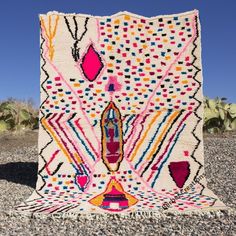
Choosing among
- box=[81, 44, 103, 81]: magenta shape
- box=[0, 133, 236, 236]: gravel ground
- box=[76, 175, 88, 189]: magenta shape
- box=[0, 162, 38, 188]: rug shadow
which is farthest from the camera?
box=[0, 162, 38, 188]: rug shadow

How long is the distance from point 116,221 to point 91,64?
2.42 m

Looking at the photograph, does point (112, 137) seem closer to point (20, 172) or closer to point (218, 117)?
point (20, 172)

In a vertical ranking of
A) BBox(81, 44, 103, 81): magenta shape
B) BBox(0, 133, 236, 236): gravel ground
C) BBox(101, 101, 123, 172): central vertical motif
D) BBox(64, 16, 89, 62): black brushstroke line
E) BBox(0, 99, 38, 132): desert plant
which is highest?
BBox(64, 16, 89, 62): black brushstroke line

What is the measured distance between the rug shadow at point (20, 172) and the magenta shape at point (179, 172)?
1990mm

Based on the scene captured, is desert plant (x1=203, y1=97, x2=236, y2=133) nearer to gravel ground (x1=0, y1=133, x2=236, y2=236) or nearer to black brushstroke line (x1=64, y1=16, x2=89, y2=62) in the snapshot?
gravel ground (x1=0, y1=133, x2=236, y2=236)

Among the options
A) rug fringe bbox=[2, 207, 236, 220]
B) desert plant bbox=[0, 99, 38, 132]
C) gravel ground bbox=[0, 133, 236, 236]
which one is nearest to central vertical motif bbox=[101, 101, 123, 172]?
gravel ground bbox=[0, 133, 236, 236]

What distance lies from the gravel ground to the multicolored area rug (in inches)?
19.2

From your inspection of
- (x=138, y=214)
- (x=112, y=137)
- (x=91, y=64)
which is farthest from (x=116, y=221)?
(x=91, y=64)

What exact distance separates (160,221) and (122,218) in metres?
0.40

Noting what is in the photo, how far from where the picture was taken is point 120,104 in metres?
6.30

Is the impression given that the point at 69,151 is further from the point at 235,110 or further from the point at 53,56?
the point at 235,110

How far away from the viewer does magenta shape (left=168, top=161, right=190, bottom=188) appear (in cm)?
619

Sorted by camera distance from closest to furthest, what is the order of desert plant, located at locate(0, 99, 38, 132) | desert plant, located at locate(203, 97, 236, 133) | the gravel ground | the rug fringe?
1. the gravel ground
2. the rug fringe
3. desert plant, located at locate(203, 97, 236, 133)
4. desert plant, located at locate(0, 99, 38, 132)

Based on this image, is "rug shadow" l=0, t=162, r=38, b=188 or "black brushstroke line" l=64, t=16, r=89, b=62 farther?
"rug shadow" l=0, t=162, r=38, b=188
